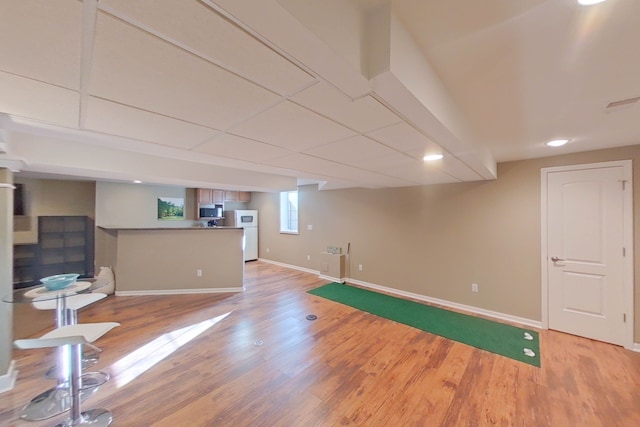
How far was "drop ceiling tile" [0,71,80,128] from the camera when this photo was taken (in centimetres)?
114

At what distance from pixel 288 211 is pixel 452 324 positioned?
5.09 meters

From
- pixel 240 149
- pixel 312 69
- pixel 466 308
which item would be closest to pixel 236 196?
pixel 240 149

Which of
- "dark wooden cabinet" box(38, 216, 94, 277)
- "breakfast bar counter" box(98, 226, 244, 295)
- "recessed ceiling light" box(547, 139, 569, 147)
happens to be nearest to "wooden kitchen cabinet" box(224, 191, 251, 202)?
"breakfast bar counter" box(98, 226, 244, 295)

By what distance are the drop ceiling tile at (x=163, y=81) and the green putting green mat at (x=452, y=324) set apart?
3.48 metres

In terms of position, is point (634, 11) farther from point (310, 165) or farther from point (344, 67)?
point (310, 165)

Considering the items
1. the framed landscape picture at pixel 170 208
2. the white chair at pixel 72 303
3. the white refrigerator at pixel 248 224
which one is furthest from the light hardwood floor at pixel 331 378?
the white refrigerator at pixel 248 224

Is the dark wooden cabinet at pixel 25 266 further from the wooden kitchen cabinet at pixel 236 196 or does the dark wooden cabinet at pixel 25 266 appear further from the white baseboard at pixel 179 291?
the wooden kitchen cabinet at pixel 236 196

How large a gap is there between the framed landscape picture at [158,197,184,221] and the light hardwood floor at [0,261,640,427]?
297 cm

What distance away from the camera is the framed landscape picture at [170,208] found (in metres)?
5.95

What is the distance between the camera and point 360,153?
2232 millimetres

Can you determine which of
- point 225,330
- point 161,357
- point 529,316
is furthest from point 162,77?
point 529,316

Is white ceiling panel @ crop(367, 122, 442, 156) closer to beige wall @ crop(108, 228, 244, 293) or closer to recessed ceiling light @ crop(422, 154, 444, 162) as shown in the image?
recessed ceiling light @ crop(422, 154, 444, 162)

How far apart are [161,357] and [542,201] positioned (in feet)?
16.7

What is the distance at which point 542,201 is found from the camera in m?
3.28
